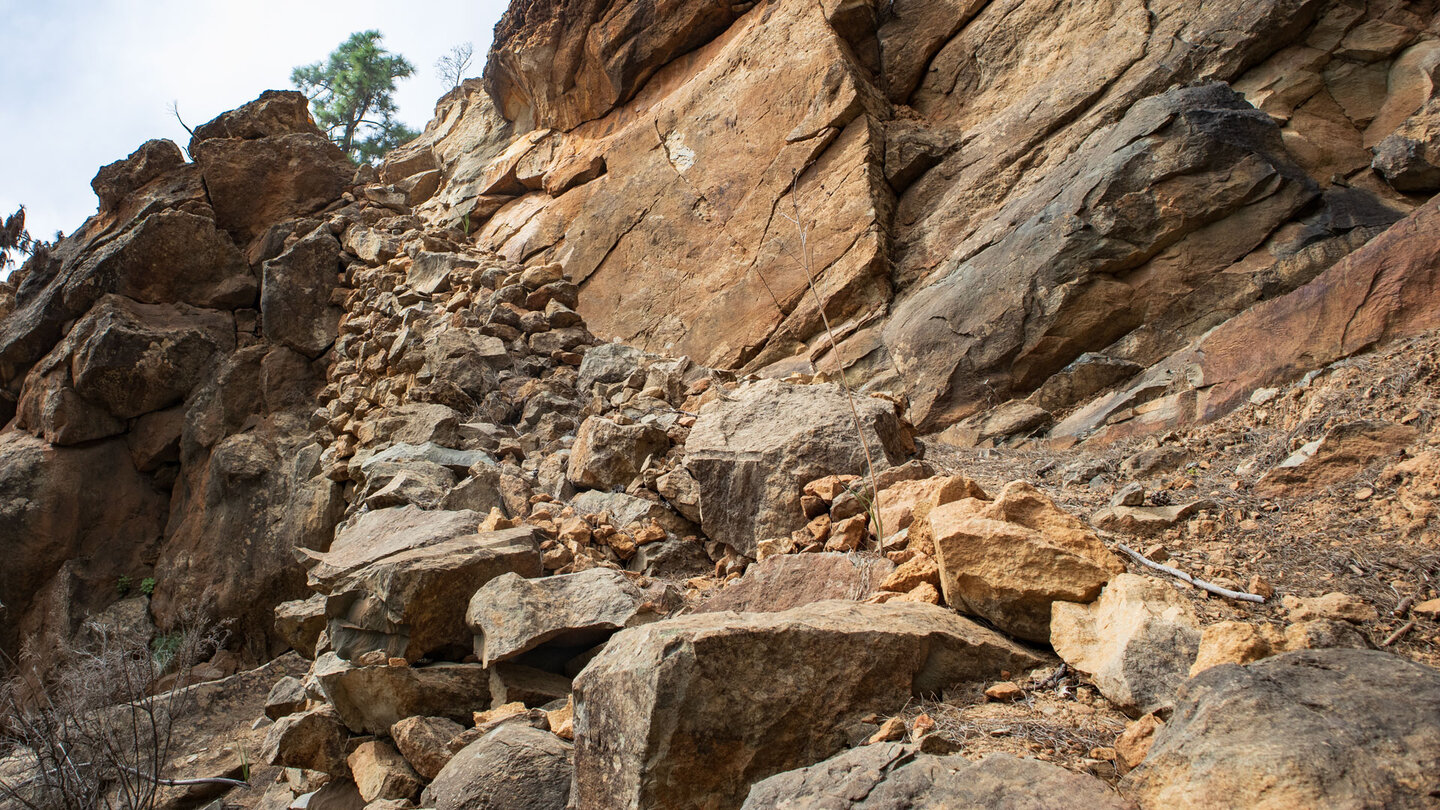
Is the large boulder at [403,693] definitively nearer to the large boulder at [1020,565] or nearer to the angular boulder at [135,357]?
the large boulder at [1020,565]

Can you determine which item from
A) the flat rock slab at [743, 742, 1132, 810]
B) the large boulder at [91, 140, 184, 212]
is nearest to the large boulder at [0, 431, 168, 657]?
the large boulder at [91, 140, 184, 212]

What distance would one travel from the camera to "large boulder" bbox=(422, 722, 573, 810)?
95.0 inches

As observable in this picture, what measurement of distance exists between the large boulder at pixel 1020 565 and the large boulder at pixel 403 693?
6.62 ft

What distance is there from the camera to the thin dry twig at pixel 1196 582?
216 cm

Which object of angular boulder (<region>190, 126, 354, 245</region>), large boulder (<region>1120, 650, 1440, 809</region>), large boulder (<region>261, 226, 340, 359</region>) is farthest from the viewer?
angular boulder (<region>190, 126, 354, 245</region>)

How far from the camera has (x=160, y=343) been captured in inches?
331

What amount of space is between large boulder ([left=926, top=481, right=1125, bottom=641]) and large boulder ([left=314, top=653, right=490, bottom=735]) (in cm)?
202

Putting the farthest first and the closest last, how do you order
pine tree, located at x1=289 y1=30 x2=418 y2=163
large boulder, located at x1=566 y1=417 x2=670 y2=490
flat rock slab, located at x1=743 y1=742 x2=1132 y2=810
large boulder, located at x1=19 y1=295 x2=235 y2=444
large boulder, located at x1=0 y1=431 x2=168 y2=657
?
1. pine tree, located at x1=289 y1=30 x2=418 y2=163
2. large boulder, located at x1=19 y1=295 x2=235 y2=444
3. large boulder, located at x1=0 y1=431 x2=168 y2=657
4. large boulder, located at x1=566 y1=417 x2=670 y2=490
5. flat rock slab, located at x1=743 y1=742 x2=1132 y2=810

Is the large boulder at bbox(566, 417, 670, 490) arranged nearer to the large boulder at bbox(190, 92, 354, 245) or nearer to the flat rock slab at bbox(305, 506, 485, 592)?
the flat rock slab at bbox(305, 506, 485, 592)

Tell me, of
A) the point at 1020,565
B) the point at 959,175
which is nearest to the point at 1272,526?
the point at 1020,565

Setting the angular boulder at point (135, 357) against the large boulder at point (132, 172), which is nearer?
the angular boulder at point (135, 357)

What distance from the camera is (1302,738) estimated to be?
1.32 m

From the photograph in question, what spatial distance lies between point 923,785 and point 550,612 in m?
1.99

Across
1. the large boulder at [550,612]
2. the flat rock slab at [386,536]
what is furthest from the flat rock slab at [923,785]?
the flat rock slab at [386,536]
